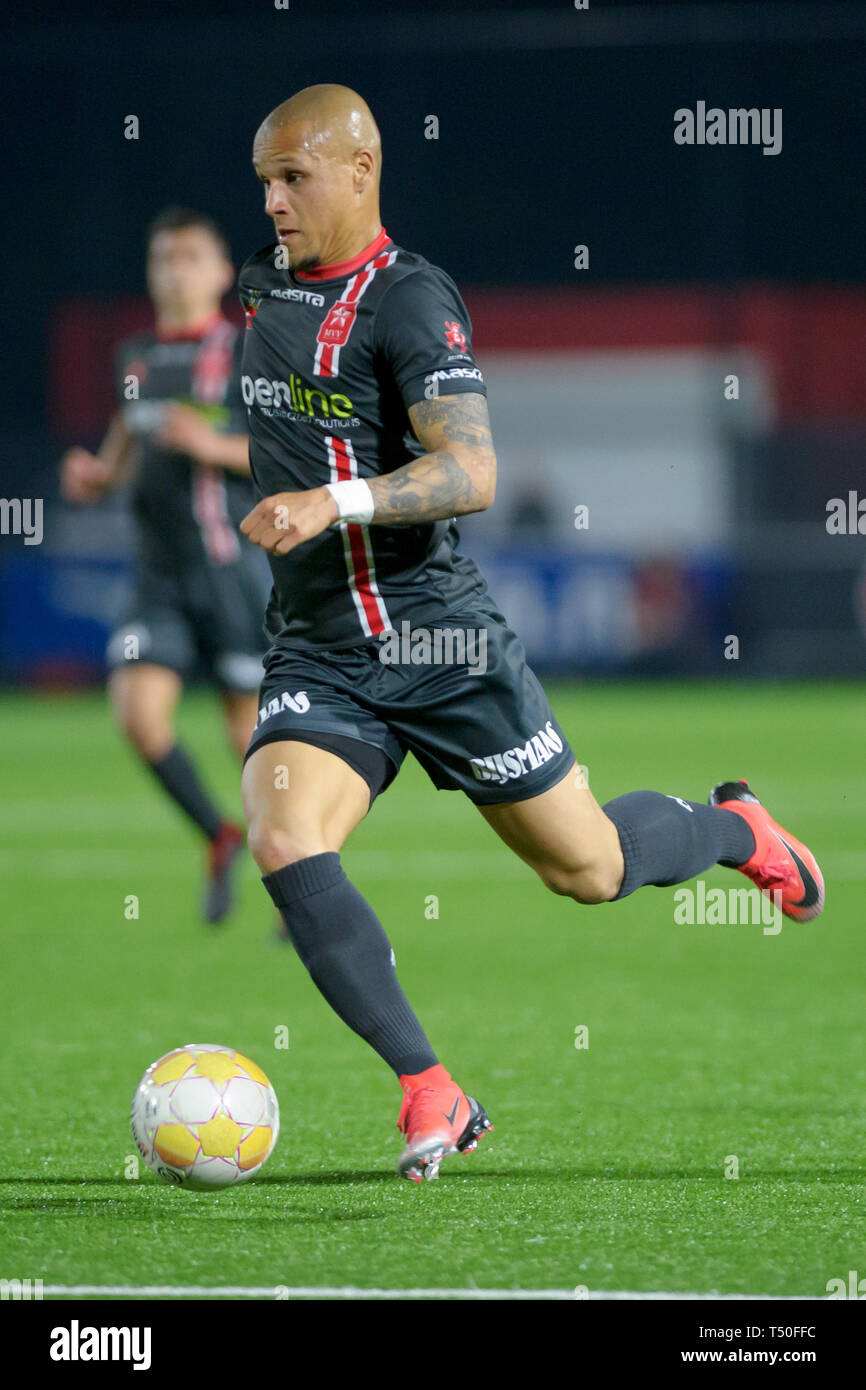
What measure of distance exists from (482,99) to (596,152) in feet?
6.07

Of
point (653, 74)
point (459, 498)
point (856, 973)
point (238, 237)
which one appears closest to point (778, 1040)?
point (856, 973)

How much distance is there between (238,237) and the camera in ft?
76.0

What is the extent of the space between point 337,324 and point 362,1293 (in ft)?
6.21

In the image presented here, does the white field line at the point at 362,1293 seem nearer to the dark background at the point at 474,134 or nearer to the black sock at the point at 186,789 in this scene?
the black sock at the point at 186,789

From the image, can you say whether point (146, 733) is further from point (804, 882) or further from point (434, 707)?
point (434, 707)

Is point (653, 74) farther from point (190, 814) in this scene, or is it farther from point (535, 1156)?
point (535, 1156)

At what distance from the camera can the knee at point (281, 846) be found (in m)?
3.75

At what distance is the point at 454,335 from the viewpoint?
384 cm
